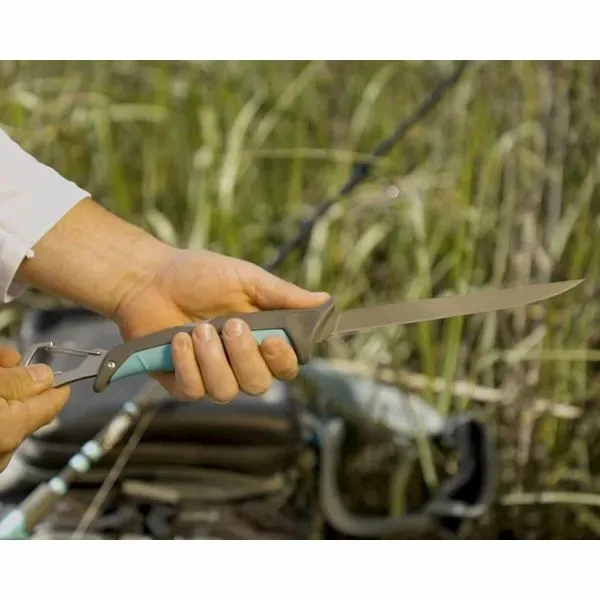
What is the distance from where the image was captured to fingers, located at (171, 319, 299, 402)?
628 mm

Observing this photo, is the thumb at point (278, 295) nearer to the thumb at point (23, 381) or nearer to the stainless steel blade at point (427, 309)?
the stainless steel blade at point (427, 309)

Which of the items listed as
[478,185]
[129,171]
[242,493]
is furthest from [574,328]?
[129,171]

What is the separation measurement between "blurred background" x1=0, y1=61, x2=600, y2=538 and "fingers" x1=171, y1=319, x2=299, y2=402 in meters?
0.43

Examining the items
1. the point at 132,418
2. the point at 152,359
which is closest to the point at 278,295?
the point at 152,359

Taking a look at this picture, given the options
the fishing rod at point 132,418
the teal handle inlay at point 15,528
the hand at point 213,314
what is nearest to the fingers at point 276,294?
the hand at point 213,314

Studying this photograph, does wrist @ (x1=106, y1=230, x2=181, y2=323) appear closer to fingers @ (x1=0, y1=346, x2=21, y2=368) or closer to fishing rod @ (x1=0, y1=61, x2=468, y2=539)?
fingers @ (x1=0, y1=346, x2=21, y2=368)

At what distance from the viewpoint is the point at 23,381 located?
2.09 ft

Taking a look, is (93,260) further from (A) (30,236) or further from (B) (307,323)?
(B) (307,323)

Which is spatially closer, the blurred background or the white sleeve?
the white sleeve

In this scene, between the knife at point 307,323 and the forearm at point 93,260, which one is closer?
the knife at point 307,323

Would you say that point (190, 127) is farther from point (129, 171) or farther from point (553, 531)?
point (553, 531)

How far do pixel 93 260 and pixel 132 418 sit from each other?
0.29 metres

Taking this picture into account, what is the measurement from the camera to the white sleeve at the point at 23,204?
0.71m

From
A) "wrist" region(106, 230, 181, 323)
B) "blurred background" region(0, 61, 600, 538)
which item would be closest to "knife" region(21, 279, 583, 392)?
"wrist" region(106, 230, 181, 323)
